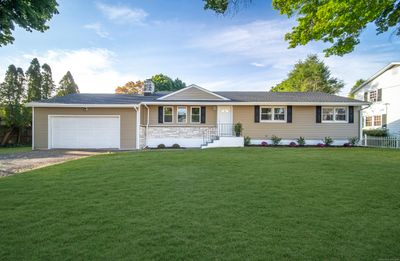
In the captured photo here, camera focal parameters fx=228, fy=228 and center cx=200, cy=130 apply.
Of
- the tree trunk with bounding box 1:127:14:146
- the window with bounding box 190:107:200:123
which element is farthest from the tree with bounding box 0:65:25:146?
the window with bounding box 190:107:200:123

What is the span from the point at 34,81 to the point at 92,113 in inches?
462

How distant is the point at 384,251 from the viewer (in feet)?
8.42

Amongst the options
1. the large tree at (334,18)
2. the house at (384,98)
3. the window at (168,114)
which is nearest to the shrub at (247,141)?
the window at (168,114)

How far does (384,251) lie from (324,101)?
46.1 feet

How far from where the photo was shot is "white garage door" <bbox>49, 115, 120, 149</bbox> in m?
14.3

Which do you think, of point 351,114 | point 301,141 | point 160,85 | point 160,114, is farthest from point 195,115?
point 160,85

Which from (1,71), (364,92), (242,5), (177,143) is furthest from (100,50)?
(364,92)

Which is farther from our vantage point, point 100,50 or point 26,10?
point 100,50

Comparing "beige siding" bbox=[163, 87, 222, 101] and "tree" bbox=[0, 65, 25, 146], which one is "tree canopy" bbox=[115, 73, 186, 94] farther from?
"beige siding" bbox=[163, 87, 222, 101]

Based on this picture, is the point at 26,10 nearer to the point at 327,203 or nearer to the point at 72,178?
the point at 72,178

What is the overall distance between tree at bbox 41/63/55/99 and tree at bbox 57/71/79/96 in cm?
125

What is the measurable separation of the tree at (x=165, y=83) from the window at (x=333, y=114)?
90.3ft

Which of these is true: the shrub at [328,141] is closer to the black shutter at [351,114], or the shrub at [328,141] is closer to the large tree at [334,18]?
the black shutter at [351,114]

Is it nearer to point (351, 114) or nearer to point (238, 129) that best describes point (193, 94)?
point (238, 129)
